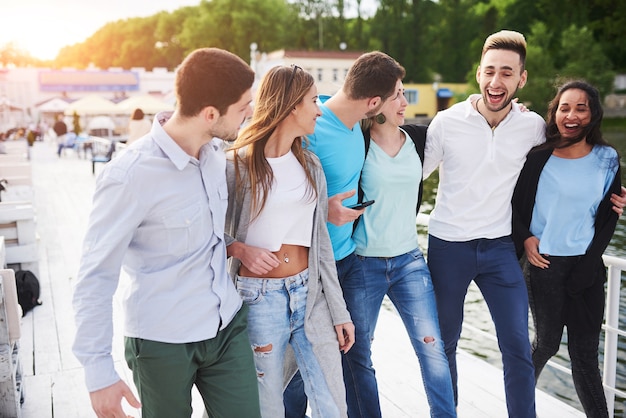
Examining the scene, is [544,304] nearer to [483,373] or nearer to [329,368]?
[483,373]

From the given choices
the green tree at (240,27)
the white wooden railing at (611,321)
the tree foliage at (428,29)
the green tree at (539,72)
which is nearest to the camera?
the white wooden railing at (611,321)

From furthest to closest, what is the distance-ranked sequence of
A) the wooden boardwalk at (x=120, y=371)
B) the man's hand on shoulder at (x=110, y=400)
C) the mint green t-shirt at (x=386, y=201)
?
the wooden boardwalk at (x=120, y=371) → the mint green t-shirt at (x=386, y=201) → the man's hand on shoulder at (x=110, y=400)

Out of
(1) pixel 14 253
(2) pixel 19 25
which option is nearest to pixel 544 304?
(1) pixel 14 253

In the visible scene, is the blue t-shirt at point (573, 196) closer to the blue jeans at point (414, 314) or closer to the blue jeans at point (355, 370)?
the blue jeans at point (414, 314)

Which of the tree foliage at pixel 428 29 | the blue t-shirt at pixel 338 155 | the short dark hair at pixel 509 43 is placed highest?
the tree foliage at pixel 428 29

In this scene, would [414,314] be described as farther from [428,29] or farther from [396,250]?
[428,29]

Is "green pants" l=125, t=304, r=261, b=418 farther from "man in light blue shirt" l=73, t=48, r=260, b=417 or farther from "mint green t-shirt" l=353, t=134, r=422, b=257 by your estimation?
"mint green t-shirt" l=353, t=134, r=422, b=257

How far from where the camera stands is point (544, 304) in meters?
2.66

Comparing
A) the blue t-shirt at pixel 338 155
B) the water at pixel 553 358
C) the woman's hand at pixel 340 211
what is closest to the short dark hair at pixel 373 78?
the blue t-shirt at pixel 338 155

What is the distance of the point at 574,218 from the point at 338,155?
1099 millimetres

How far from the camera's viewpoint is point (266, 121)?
6.77 ft

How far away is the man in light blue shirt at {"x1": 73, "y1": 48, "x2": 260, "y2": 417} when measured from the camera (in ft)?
5.12

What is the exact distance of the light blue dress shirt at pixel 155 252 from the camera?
155 cm

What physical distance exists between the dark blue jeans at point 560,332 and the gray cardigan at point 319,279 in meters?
1.03
